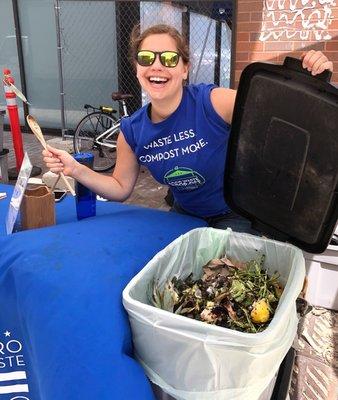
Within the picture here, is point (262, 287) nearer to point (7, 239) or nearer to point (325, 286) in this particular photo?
point (7, 239)

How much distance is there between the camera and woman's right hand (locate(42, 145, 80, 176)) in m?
1.57

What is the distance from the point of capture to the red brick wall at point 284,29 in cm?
391

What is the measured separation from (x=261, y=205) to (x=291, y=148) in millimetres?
250

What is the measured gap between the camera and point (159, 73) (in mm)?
1588

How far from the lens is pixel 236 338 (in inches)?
34.8

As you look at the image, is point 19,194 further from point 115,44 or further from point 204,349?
point 115,44

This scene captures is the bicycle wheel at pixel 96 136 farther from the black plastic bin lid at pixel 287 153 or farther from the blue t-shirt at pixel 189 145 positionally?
the black plastic bin lid at pixel 287 153

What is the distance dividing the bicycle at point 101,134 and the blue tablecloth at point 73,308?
13.3 ft

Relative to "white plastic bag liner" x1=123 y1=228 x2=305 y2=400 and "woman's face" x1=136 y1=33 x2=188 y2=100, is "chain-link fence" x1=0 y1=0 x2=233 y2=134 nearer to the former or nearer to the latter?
"woman's face" x1=136 y1=33 x2=188 y2=100

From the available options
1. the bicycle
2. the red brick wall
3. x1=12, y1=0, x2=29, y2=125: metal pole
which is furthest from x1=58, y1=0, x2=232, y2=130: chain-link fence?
the red brick wall

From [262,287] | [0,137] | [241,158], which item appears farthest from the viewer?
[0,137]

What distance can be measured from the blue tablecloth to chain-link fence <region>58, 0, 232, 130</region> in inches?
203

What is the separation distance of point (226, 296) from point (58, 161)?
826mm

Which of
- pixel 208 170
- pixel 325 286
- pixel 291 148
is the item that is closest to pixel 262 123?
pixel 291 148
